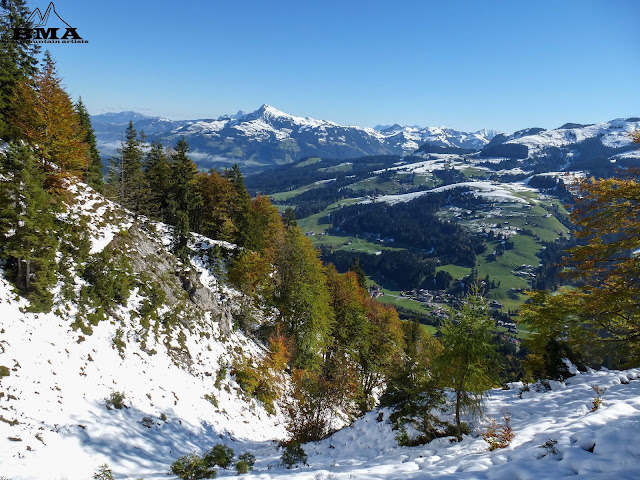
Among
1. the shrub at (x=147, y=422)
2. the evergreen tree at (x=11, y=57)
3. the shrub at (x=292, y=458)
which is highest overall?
the evergreen tree at (x=11, y=57)

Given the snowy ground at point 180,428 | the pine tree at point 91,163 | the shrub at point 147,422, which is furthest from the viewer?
the pine tree at point 91,163

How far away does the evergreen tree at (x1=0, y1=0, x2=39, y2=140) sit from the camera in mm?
35684

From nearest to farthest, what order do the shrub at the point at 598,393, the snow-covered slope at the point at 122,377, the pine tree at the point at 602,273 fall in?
the shrub at the point at 598,393 → the snow-covered slope at the point at 122,377 → the pine tree at the point at 602,273

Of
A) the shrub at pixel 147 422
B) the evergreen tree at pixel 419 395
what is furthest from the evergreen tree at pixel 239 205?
the evergreen tree at pixel 419 395

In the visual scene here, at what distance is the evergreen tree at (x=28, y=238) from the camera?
2097 centimetres

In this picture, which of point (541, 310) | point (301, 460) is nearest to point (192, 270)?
point (301, 460)

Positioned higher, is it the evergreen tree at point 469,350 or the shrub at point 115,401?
the evergreen tree at point 469,350

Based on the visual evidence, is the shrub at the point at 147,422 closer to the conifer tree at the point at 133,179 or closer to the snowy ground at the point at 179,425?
the snowy ground at the point at 179,425

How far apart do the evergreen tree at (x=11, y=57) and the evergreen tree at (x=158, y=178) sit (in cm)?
1903

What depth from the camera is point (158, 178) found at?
56.9 metres

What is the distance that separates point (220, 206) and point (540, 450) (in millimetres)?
53888

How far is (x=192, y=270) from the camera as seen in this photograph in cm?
4012

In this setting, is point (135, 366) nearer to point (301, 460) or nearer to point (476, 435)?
point (301, 460)

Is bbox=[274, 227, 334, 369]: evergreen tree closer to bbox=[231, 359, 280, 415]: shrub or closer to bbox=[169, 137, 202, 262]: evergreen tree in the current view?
bbox=[231, 359, 280, 415]: shrub
